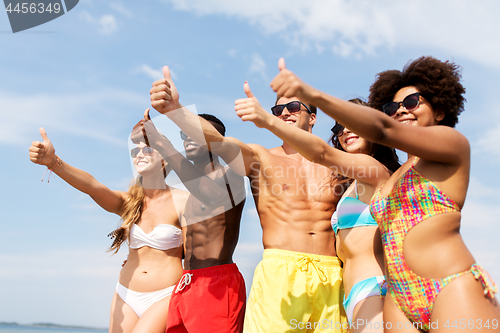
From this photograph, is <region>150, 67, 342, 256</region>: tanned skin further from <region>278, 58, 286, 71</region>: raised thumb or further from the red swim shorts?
<region>278, 58, 286, 71</region>: raised thumb

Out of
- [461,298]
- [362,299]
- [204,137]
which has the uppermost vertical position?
[204,137]

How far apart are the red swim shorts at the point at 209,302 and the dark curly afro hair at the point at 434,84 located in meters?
2.49

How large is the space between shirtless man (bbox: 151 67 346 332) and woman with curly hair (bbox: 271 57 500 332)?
101 cm

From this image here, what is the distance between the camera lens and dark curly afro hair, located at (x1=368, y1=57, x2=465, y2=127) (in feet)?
10.0

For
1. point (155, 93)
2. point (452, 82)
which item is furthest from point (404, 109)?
point (155, 93)

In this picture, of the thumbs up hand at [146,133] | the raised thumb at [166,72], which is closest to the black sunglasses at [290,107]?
the thumbs up hand at [146,133]

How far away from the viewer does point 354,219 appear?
360cm

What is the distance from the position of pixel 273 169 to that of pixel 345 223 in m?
0.99

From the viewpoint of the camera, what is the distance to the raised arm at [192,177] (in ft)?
14.5

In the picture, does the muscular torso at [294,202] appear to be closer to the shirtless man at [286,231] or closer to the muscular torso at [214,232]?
the shirtless man at [286,231]

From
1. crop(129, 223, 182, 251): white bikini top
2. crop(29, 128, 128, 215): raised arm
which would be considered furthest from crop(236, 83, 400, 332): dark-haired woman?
crop(29, 128, 128, 215): raised arm

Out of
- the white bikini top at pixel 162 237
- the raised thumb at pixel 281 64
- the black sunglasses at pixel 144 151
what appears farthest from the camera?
the black sunglasses at pixel 144 151

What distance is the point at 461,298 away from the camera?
224 cm

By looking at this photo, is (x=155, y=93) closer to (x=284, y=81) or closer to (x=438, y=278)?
(x=284, y=81)
